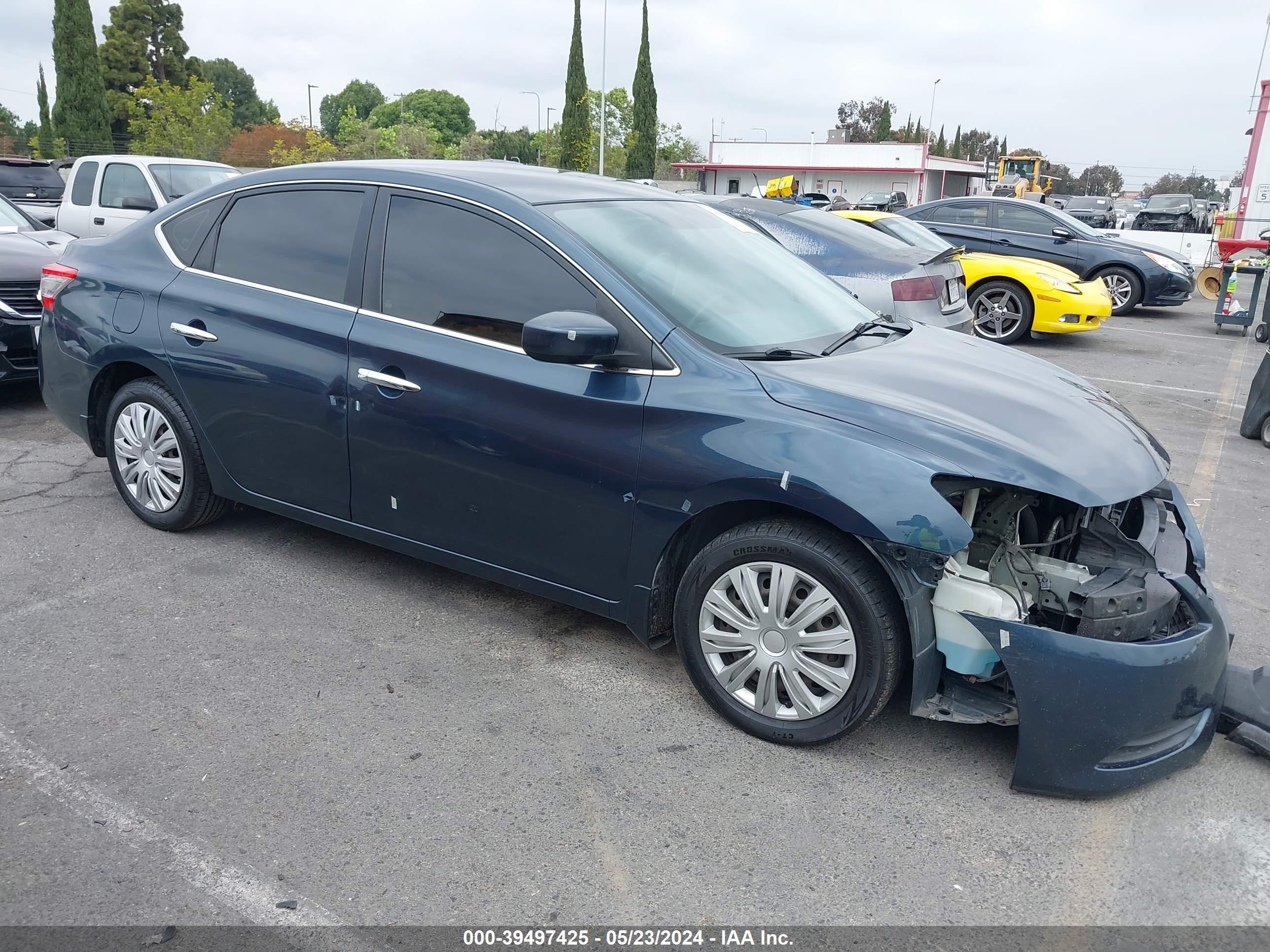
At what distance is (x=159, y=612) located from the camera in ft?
13.3

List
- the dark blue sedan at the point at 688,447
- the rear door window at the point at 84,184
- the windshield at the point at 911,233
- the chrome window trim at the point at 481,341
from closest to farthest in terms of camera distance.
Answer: the dark blue sedan at the point at 688,447 → the chrome window trim at the point at 481,341 → the windshield at the point at 911,233 → the rear door window at the point at 84,184

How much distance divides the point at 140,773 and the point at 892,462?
2.43 metres

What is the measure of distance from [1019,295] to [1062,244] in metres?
2.89

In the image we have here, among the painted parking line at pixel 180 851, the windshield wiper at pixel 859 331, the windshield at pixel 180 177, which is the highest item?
the windshield at pixel 180 177

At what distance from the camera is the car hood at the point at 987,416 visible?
3.00 metres

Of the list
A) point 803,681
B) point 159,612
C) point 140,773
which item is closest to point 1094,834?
point 803,681

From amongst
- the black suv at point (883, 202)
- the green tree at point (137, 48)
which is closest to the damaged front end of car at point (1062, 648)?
the black suv at point (883, 202)

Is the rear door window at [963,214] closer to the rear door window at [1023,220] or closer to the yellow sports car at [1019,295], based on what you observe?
the rear door window at [1023,220]

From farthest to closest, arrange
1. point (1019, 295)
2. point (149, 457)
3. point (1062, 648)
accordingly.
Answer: point (1019, 295) → point (149, 457) → point (1062, 648)

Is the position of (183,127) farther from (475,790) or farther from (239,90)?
(239,90)

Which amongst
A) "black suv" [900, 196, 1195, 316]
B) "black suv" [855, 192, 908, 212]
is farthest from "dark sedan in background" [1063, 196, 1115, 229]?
"black suv" [900, 196, 1195, 316]

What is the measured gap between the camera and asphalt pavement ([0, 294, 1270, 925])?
8.47ft

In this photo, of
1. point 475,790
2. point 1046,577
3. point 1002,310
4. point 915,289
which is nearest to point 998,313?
point 1002,310

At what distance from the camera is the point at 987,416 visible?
3.24 metres
